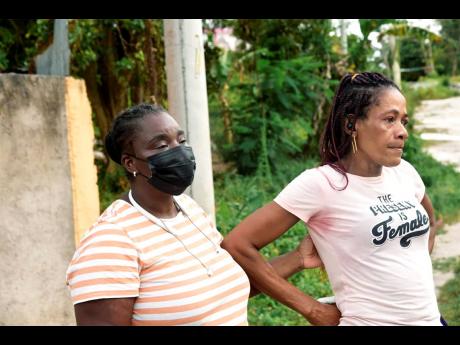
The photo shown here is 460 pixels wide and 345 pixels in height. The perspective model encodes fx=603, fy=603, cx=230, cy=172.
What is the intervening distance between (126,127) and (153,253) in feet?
1.30

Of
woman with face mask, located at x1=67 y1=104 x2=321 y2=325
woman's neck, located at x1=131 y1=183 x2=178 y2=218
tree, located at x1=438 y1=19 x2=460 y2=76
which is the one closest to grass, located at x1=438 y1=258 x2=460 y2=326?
woman with face mask, located at x1=67 y1=104 x2=321 y2=325

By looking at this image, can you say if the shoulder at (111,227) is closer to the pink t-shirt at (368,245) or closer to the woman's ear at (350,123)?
the pink t-shirt at (368,245)

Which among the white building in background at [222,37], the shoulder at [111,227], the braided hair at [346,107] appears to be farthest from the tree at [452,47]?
the shoulder at [111,227]

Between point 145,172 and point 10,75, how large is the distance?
2103 mm

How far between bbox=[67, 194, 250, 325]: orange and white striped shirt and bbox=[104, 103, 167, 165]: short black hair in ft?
0.63

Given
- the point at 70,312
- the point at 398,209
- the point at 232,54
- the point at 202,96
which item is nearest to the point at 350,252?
the point at 398,209

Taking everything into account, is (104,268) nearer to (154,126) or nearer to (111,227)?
(111,227)

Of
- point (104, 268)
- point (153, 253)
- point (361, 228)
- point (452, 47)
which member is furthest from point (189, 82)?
point (452, 47)

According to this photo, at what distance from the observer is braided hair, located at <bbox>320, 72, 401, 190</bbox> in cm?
202

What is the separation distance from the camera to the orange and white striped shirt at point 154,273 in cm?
153

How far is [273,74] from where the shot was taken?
367 inches

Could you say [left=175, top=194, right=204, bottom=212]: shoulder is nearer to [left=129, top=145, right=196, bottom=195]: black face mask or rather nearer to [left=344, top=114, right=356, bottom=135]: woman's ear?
[left=129, top=145, right=196, bottom=195]: black face mask

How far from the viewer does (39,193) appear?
11.8 ft
